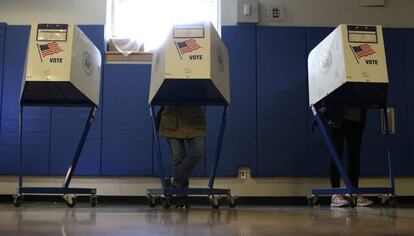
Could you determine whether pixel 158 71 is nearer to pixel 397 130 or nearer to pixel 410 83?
pixel 397 130

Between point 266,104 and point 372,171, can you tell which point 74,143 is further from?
point 372,171

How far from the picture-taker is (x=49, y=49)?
124 inches

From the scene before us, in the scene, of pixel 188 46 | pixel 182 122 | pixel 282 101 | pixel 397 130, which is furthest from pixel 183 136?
pixel 397 130

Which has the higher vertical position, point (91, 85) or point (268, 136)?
point (91, 85)

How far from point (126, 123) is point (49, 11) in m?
1.29

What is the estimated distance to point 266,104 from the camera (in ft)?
14.9

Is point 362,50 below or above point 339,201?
above

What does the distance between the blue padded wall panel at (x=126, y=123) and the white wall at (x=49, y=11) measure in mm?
582

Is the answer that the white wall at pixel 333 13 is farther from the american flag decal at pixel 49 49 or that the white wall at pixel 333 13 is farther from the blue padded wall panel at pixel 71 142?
the american flag decal at pixel 49 49

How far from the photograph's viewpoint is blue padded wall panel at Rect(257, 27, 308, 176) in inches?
176

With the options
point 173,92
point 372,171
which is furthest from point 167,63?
point 372,171

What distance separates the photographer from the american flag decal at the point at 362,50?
3072mm

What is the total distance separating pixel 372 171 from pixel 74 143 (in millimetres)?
2604

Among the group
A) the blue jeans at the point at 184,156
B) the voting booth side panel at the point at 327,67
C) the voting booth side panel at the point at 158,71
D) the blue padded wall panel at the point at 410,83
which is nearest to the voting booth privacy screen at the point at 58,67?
the voting booth side panel at the point at 158,71
